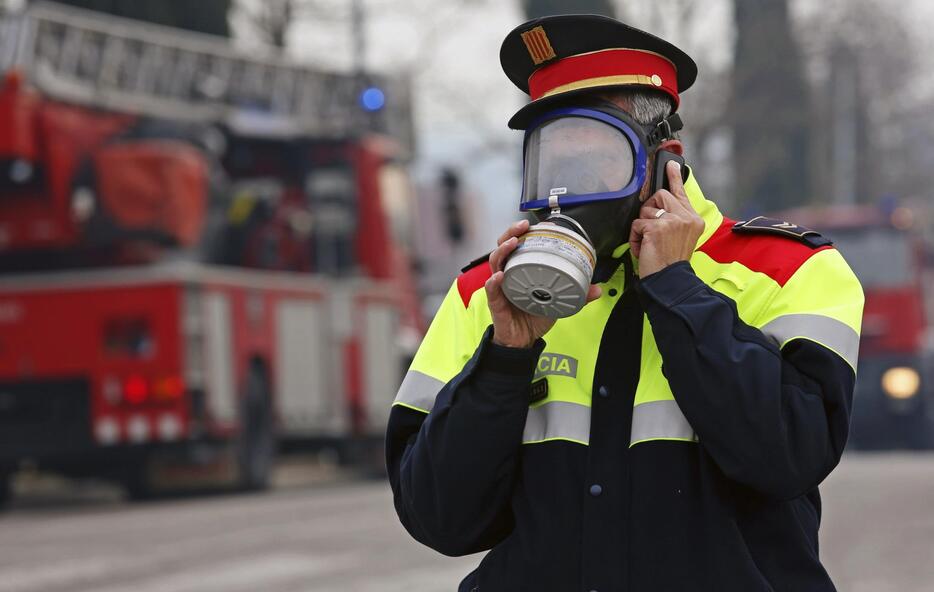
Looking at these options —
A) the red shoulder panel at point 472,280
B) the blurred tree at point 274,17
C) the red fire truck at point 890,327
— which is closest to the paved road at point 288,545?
the red shoulder panel at point 472,280

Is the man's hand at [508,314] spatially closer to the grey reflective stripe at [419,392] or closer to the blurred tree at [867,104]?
the grey reflective stripe at [419,392]

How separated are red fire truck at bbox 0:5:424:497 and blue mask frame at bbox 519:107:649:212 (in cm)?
1069

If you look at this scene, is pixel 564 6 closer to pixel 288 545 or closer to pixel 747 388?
pixel 288 545

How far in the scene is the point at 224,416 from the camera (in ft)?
47.8

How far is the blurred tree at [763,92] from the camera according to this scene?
36.3 m

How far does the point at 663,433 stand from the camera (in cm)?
273

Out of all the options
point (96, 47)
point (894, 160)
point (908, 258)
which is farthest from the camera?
point (894, 160)

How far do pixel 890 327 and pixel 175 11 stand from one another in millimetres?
9921

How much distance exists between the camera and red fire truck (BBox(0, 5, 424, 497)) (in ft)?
44.9

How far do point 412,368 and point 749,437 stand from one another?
0.72m

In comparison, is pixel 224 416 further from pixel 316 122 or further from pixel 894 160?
pixel 894 160

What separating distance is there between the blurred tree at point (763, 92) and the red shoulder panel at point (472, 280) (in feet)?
107

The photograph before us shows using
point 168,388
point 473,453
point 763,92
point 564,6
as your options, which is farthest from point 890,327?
point 473,453

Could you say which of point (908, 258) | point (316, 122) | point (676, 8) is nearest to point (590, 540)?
point (316, 122)
